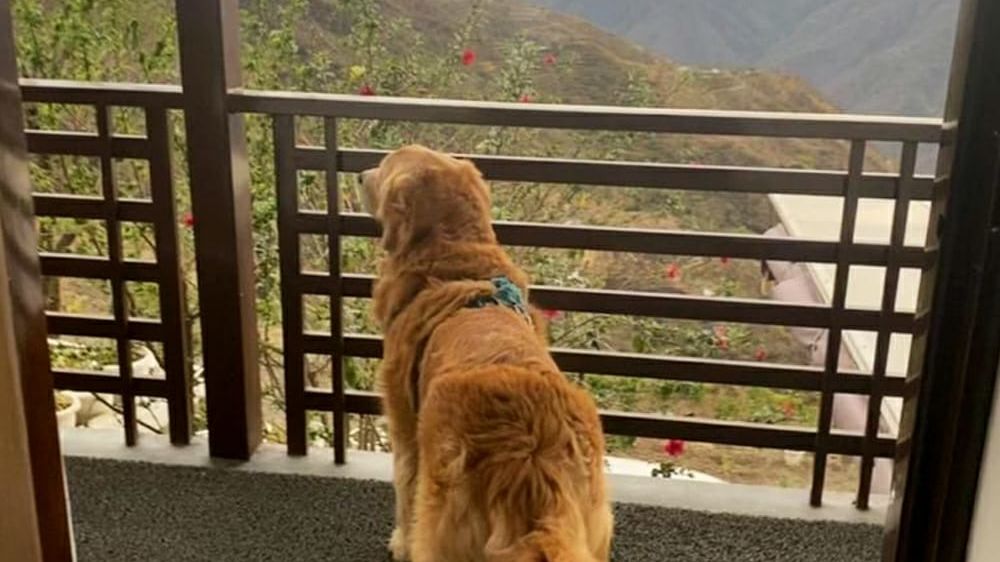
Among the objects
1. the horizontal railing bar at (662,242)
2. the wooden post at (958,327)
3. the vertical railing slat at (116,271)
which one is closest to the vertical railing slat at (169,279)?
the vertical railing slat at (116,271)

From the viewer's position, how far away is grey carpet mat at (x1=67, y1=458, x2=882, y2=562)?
8.50 ft

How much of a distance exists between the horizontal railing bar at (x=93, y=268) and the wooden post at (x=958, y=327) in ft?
7.46

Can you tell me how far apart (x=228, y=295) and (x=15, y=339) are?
2017 mm

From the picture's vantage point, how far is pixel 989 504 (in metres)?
1.08

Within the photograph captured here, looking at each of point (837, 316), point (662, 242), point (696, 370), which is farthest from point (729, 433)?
point (662, 242)

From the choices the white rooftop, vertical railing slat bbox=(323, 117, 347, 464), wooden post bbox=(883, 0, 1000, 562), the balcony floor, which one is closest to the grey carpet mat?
the balcony floor

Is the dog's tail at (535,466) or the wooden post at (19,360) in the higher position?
the wooden post at (19,360)

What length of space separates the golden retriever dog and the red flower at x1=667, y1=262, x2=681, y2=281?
116 centimetres

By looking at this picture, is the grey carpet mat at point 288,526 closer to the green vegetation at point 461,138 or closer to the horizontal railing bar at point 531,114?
the green vegetation at point 461,138

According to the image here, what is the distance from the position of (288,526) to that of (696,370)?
1155 mm

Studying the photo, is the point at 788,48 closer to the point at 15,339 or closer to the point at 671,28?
the point at 671,28

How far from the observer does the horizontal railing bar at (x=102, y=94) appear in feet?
9.05

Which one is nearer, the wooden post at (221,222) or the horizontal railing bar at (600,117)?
the horizontal railing bar at (600,117)

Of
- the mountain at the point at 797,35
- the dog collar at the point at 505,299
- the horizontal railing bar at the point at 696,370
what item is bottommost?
the horizontal railing bar at the point at 696,370
